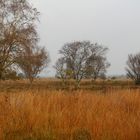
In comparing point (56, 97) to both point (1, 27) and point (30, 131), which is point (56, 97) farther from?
point (1, 27)

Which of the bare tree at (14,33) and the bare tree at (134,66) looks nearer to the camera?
the bare tree at (14,33)

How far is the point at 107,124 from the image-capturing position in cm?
751

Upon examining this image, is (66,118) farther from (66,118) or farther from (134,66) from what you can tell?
(134,66)

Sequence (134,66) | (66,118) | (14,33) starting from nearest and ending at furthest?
(66,118) < (14,33) < (134,66)

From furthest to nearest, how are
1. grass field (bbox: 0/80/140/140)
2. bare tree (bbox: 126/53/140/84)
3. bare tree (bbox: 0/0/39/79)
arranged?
1. bare tree (bbox: 126/53/140/84)
2. bare tree (bbox: 0/0/39/79)
3. grass field (bbox: 0/80/140/140)

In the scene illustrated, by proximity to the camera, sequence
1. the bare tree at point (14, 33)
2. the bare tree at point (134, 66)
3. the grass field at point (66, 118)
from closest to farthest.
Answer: the grass field at point (66, 118)
the bare tree at point (14, 33)
the bare tree at point (134, 66)

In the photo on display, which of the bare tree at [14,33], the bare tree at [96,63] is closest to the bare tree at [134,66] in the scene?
the bare tree at [96,63]

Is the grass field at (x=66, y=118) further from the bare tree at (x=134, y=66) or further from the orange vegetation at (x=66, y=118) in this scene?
the bare tree at (x=134, y=66)

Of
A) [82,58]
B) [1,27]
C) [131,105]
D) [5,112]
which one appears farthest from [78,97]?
[82,58]

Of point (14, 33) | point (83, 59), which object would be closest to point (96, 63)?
point (83, 59)

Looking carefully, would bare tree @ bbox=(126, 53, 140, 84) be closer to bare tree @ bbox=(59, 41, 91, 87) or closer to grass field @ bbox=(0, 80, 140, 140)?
bare tree @ bbox=(59, 41, 91, 87)

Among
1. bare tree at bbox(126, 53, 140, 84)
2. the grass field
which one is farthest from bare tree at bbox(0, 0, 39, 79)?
bare tree at bbox(126, 53, 140, 84)

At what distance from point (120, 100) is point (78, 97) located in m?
1.19

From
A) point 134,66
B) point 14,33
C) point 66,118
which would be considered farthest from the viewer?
point 134,66
